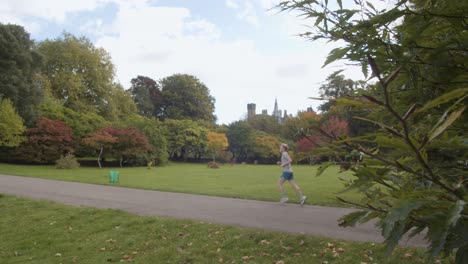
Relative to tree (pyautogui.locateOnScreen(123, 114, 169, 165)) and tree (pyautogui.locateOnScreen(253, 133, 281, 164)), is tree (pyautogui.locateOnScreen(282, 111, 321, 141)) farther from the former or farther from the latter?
tree (pyautogui.locateOnScreen(253, 133, 281, 164))

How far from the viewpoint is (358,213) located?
1.61 metres

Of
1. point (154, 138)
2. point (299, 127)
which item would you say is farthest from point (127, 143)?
point (299, 127)

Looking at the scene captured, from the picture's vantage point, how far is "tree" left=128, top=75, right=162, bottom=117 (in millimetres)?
63469

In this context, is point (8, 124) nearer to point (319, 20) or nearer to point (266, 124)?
point (319, 20)

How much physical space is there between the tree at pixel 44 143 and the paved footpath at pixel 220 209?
19422mm

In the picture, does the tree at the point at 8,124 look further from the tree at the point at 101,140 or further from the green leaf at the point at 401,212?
the green leaf at the point at 401,212

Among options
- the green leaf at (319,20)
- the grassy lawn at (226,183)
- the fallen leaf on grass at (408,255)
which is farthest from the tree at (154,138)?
the green leaf at (319,20)

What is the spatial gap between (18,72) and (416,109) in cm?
3809

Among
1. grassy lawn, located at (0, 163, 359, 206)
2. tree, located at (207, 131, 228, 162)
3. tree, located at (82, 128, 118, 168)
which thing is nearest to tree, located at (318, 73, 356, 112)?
grassy lawn, located at (0, 163, 359, 206)

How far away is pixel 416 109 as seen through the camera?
1349 millimetres

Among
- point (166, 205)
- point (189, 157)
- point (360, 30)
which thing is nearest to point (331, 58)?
point (360, 30)

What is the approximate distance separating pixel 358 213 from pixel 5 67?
1508 inches

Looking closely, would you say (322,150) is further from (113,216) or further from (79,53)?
(79,53)

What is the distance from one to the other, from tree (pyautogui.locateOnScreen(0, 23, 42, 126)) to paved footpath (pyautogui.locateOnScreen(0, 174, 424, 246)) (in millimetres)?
21611
